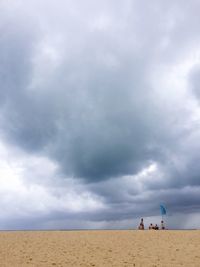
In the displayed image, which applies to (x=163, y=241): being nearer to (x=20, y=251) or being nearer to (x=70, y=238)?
(x=70, y=238)

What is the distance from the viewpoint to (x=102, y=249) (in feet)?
124

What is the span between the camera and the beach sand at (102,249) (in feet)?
108

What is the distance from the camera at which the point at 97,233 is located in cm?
4806

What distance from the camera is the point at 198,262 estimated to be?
33.2 m

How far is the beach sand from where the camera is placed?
108ft

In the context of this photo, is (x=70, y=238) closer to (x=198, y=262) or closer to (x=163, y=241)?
(x=163, y=241)

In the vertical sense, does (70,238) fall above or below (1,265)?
above

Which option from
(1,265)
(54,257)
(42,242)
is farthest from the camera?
(42,242)

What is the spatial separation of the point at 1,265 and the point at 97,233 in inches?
712

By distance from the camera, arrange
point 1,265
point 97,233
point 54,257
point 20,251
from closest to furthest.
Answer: point 1,265
point 54,257
point 20,251
point 97,233

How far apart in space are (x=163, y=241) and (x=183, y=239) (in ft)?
9.34

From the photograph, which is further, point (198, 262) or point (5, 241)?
point (5, 241)

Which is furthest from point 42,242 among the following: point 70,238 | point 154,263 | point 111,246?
point 154,263

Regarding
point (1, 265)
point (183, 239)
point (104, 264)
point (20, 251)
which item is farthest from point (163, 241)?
point (1, 265)
